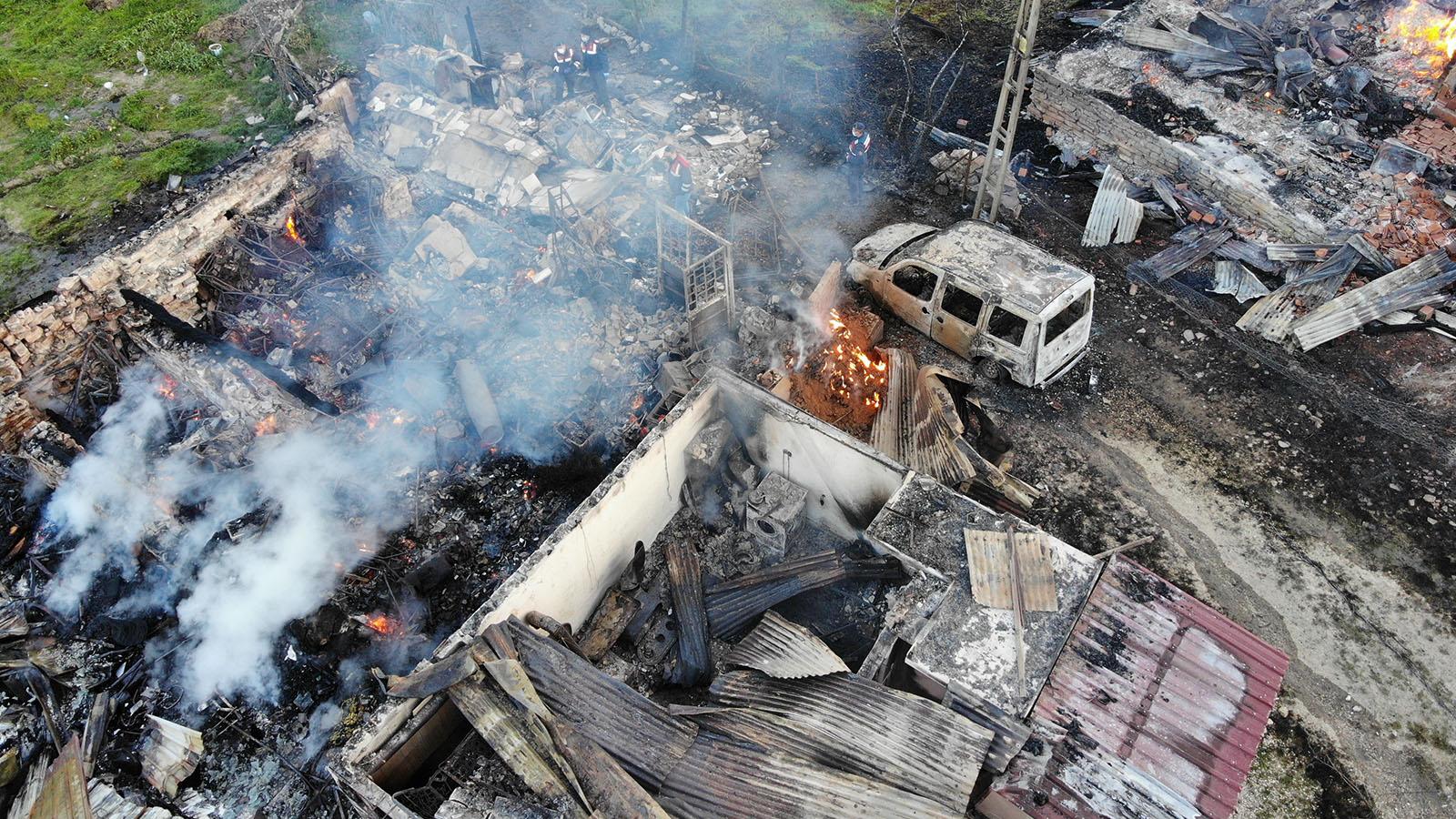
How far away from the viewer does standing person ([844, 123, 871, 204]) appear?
43.2 feet

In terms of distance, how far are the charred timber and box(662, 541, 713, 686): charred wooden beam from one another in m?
4.85

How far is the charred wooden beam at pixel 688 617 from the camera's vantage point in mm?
7418

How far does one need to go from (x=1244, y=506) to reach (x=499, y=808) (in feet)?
27.3

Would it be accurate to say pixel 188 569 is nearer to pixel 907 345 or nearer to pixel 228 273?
pixel 228 273

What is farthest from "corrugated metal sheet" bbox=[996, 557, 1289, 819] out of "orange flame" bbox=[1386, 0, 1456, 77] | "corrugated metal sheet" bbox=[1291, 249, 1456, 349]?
"orange flame" bbox=[1386, 0, 1456, 77]

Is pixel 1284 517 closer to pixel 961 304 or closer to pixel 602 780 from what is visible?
pixel 961 304

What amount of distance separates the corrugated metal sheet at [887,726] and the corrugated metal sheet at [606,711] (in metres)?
0.62

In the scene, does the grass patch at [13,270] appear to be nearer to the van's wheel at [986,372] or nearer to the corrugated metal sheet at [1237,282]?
the van's wheel at [986,372]

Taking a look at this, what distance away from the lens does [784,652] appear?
6480 millimetres

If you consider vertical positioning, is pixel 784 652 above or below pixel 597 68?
below

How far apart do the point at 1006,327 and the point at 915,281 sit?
1336 millimetres

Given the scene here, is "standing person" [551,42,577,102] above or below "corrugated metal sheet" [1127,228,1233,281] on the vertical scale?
above

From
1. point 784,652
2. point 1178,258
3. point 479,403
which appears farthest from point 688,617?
point 1178,258

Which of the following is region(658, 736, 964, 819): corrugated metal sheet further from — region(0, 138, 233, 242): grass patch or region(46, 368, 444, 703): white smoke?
region(0, 138, 233, 242): grass patch
